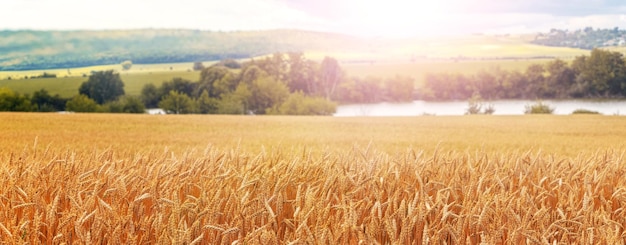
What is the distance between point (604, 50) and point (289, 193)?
21413 millimetres

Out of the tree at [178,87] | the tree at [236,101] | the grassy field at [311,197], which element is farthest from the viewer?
the tree at [236,101]

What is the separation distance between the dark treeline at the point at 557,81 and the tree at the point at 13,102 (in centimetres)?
1484

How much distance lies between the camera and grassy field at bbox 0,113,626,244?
2605mm

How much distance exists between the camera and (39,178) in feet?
12.2

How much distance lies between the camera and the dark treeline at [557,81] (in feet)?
71.9

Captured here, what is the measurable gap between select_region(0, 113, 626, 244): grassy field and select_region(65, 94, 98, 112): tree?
11928 mm

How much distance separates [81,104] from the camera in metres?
21.5

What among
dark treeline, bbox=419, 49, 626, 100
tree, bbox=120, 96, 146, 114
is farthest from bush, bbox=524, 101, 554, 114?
tree, bbox=120, 96, 146, 114

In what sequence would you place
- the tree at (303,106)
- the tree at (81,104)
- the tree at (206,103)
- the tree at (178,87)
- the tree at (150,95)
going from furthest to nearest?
1. the tree at (303,106)
2. the tree at (206,103)
3. the tree at (178,87)
4. the tree at (150,95)
5. the tree at (81,104)

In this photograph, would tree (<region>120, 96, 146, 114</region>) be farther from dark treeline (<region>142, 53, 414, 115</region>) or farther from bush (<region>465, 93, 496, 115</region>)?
bush (<region>465, 93, 496, 115</region>)

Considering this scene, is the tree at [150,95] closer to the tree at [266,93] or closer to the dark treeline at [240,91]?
the dark treeline at [240,91]

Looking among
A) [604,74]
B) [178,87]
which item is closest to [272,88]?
[178,87]

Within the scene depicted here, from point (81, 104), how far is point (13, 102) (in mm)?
2106

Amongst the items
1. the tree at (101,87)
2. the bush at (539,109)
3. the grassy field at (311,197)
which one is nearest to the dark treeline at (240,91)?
the tree at (101,87)
